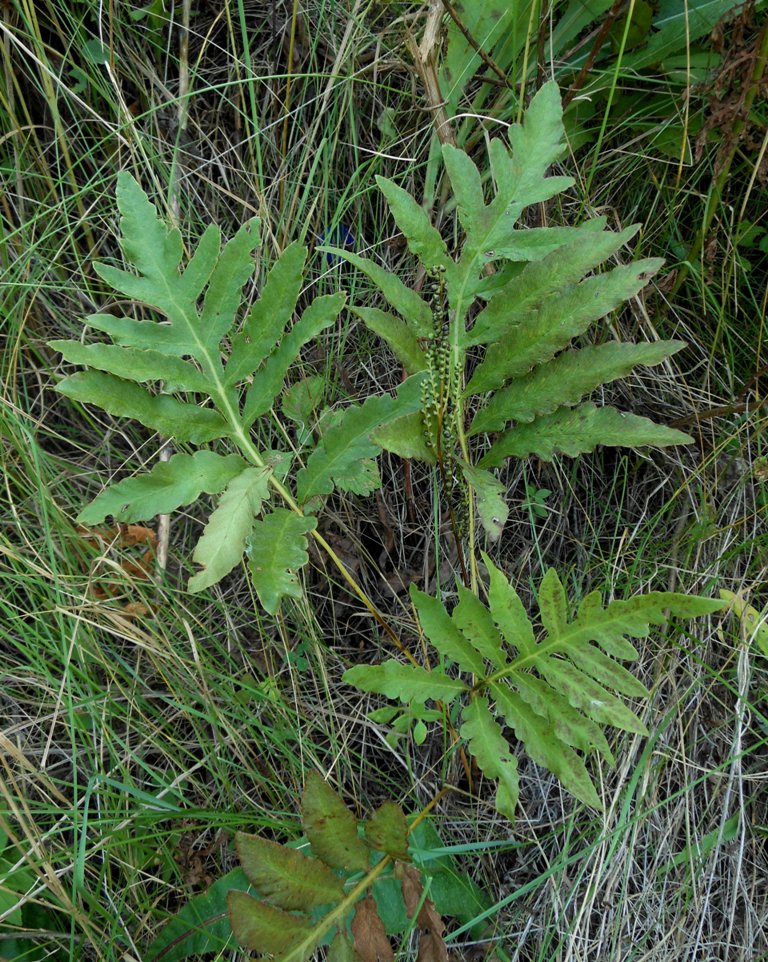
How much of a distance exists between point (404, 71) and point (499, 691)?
1.62 meters

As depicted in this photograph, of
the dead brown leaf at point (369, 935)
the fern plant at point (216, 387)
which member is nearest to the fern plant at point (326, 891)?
the dead brown leaf at point (369, 935)

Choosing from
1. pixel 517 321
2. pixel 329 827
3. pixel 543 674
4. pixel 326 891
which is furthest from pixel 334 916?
pixel 517 321

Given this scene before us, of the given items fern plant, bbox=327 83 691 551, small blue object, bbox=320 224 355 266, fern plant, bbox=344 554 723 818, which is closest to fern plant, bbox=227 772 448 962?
fern plant, bbox=344 554 723 818

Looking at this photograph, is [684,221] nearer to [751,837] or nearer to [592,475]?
[592,475]

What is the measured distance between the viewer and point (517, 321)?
1.74m

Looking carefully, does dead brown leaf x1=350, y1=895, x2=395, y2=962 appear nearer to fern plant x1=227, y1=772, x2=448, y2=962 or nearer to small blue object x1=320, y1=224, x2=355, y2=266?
fern plant x1=227, y1=772, x2=448, y2=962

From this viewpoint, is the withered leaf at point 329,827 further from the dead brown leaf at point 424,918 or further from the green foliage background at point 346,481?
the green foliage background at point 346,481

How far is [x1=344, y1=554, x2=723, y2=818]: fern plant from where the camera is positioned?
151cm

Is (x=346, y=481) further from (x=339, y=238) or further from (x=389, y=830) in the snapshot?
(x=339, y=238)

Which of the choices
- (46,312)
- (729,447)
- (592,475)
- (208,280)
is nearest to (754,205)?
(729,447)

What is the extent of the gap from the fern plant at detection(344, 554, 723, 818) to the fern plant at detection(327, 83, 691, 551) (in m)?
0.19

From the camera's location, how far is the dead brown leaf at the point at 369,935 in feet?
4.82

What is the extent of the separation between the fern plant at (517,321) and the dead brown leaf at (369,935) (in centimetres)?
71

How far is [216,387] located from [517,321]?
64 cm
